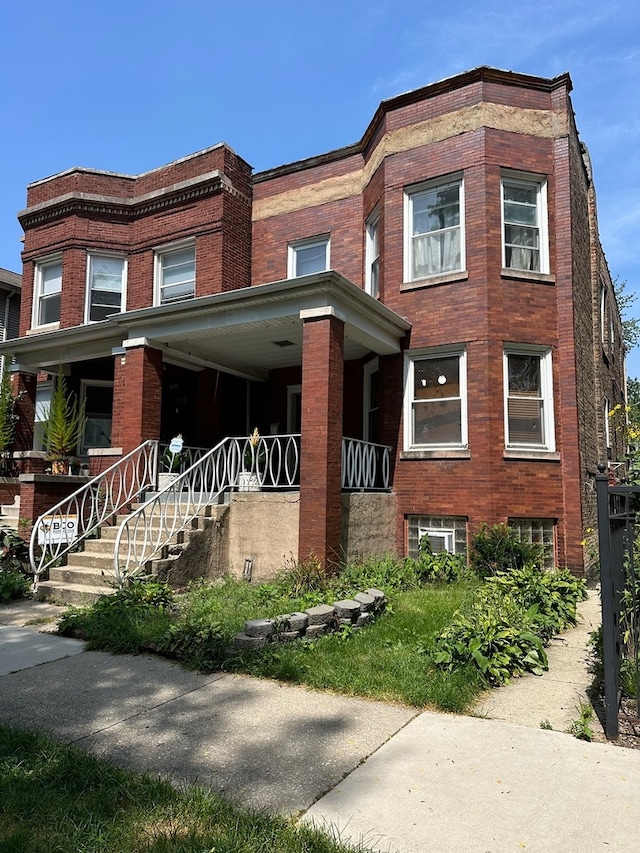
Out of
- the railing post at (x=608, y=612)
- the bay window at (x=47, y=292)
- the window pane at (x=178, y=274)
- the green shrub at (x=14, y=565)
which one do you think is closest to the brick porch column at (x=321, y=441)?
the green shrub at (x=14, y=565)

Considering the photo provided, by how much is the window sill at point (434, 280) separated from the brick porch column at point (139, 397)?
473 centimetres

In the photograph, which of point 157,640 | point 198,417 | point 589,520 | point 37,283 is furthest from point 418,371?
point 37,283

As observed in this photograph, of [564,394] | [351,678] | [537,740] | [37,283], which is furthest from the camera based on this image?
[37,283]

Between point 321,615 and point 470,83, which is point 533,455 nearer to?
point 321,615

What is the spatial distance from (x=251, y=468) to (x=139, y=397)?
8.00 feet

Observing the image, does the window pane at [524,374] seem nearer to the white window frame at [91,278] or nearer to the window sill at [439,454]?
the window sill at [439,454]

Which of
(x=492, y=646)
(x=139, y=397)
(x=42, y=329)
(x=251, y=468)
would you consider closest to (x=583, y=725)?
(x=492, y=646)

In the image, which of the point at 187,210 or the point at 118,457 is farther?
the point at 187,210

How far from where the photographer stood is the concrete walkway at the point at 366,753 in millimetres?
3000

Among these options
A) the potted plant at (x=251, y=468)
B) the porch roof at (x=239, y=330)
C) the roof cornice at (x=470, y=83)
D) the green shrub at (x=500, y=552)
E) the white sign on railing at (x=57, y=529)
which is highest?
the roof cornice at (x=470, y=83)

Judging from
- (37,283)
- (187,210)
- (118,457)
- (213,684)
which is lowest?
(213,684)

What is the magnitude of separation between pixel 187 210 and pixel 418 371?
23.3 feet

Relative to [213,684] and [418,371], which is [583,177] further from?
[213,684]

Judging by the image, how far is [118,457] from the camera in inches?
444
